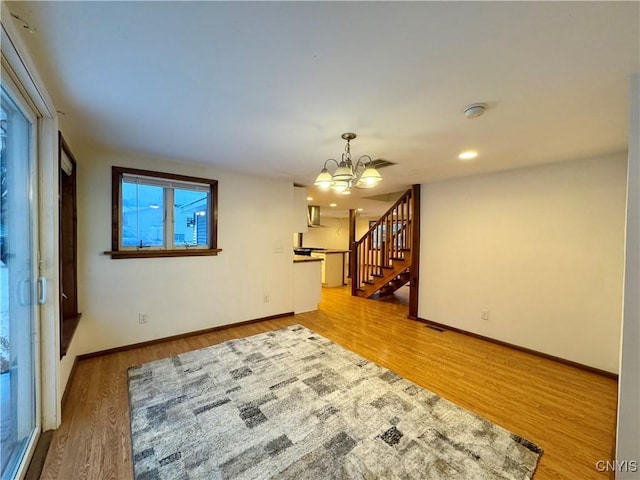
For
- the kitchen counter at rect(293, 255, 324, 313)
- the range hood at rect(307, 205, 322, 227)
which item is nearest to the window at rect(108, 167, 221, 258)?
the kitchen counter at rect(293, 255, 324, 313)

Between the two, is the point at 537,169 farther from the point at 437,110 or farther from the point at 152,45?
the point at 152,45

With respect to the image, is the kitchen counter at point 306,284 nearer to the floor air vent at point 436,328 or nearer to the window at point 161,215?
the window at point 161,215

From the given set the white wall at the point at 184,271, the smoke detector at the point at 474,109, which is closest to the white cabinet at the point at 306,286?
the white wall at the point at 184,271

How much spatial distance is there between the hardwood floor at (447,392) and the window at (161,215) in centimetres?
118

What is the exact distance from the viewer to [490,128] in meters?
2.04

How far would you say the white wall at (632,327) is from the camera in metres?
1.27

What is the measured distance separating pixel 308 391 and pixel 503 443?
1.38 metres

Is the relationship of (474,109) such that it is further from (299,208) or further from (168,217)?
(168,217)

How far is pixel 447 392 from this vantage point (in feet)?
7.47

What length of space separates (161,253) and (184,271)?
35 cm

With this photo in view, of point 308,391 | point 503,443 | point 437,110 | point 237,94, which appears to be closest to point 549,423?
point 503,443

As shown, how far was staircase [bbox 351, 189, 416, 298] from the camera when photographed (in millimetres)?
4801

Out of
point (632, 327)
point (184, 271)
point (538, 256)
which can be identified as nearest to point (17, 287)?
point (184, 271)

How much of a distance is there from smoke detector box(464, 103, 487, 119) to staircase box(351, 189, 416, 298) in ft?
8.46
